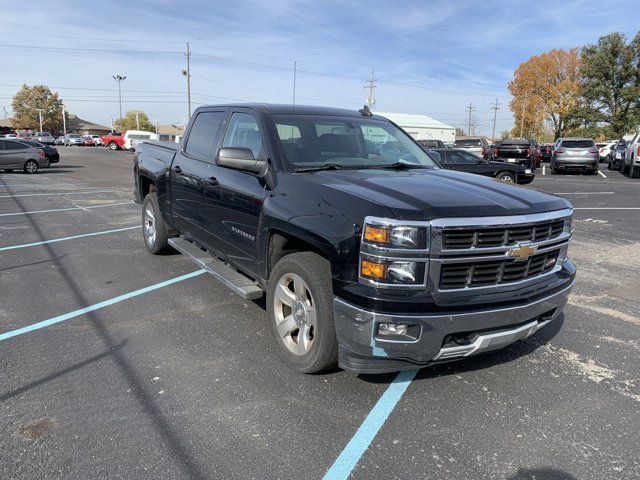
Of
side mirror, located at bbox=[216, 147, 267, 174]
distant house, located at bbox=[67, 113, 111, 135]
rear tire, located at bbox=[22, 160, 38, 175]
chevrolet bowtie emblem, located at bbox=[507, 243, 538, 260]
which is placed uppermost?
distant house, located at bbox=[67, 113, 111, 135]

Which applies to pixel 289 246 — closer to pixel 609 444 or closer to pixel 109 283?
pixel 609 444

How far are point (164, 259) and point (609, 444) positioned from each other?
5462 millimetres

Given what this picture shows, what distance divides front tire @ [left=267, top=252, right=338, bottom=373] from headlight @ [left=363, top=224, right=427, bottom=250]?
0.53 m

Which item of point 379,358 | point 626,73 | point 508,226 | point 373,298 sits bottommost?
point 379,358

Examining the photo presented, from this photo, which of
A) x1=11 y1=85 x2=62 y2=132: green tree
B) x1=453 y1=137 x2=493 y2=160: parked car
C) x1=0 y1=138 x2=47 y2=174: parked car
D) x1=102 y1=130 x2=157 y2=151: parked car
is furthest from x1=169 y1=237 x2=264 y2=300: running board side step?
x1=11 y1=85 x2=62 y2=132: green tree

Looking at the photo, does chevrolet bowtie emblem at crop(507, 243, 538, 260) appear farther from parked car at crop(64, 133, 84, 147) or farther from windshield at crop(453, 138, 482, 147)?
parked car at crop(64, 133, 84, 147)

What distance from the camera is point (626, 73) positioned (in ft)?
168

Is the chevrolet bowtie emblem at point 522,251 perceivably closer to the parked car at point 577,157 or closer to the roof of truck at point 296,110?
the roof of truck at point 296,110

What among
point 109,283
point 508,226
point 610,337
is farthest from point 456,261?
point 109,283

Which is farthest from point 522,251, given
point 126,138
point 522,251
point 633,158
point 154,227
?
point 126,138

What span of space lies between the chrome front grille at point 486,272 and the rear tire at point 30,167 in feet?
79.4

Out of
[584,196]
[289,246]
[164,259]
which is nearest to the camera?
[289,246]

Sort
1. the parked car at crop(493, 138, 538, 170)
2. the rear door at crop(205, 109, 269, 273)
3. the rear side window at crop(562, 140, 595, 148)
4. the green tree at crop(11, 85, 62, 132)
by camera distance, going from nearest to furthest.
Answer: the rear door at crop(205, 109, 269, 273)
the parked car at crop(493, 138, 538, 170)
the rear side window at crop(562, 140, 595, 148)
the green tree at crop(11, 85, 62, 132)

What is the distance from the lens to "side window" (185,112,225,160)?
505cm
